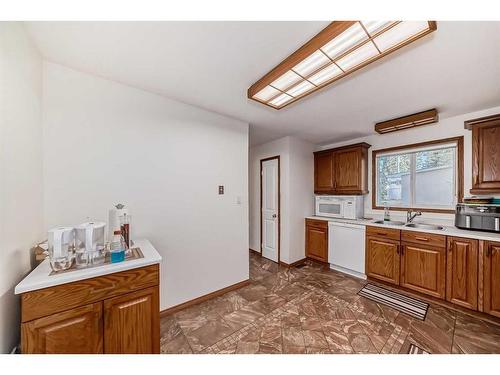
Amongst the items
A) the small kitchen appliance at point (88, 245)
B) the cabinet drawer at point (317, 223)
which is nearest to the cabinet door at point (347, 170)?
the cabinet drawer at point (317, 223)

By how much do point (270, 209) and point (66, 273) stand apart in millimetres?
3020

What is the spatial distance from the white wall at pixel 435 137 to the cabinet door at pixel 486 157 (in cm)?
29

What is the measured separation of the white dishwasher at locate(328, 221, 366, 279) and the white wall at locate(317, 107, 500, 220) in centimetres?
67

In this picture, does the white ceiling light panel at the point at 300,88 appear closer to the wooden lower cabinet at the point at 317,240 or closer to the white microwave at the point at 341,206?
the white microwave at the point at 341,206

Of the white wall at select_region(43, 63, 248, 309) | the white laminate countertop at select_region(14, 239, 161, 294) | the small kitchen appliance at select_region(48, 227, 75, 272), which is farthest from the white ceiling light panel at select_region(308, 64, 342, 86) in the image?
the small kitchen appliance at select_region(48, 227, 75, 272)

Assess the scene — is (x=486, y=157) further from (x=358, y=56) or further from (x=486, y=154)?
(x=358, y=56)

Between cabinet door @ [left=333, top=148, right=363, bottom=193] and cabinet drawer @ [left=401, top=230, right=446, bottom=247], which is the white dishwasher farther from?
cabinet door @ [left=333, top=148, right=363, bottom=193]

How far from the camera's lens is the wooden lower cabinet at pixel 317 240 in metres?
3.31

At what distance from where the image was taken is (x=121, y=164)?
178 centimetres

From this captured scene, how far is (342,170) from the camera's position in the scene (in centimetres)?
338

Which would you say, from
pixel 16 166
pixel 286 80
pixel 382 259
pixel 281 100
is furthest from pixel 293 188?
pixel 16 166
